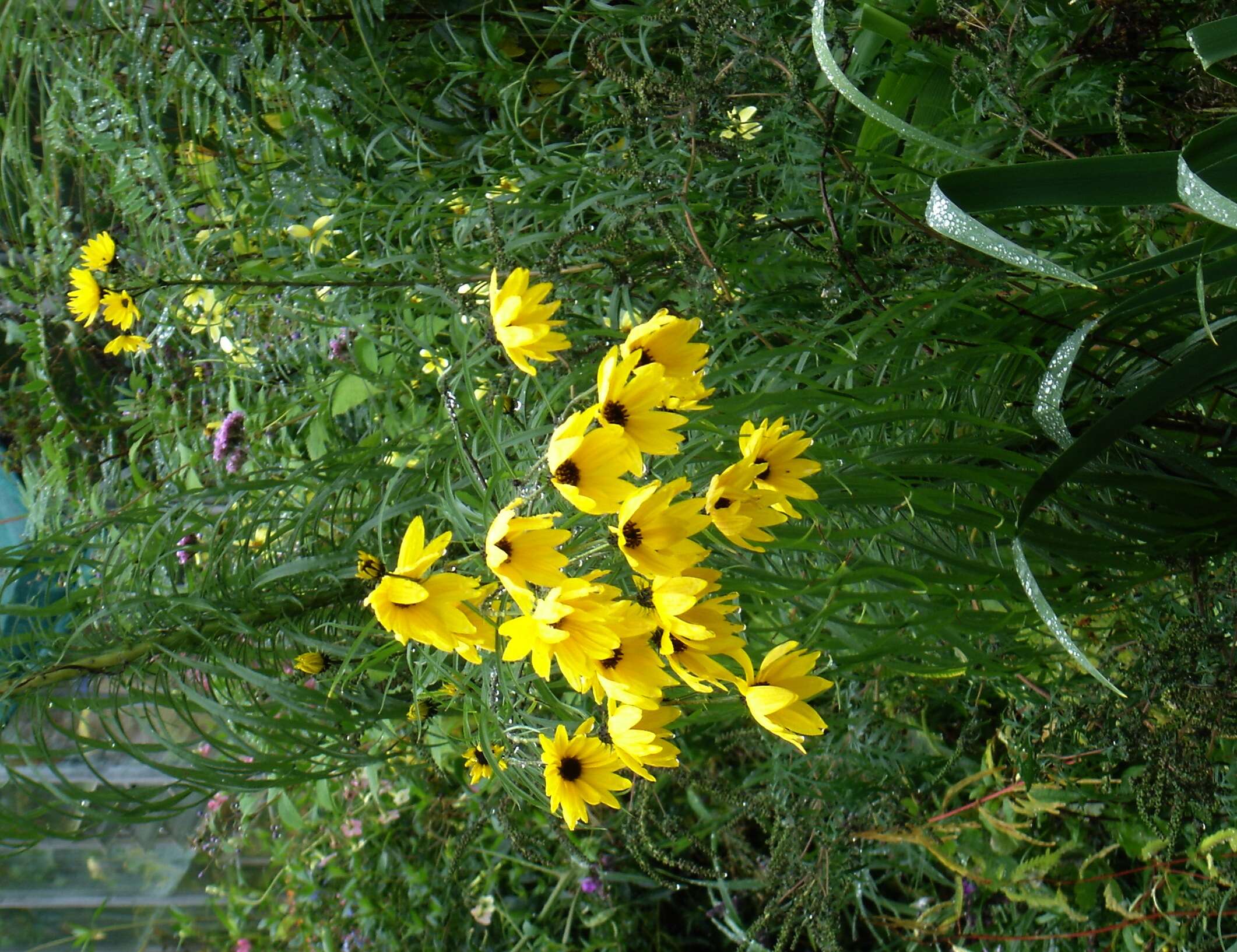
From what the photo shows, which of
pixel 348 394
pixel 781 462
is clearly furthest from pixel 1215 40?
pixel 348 394

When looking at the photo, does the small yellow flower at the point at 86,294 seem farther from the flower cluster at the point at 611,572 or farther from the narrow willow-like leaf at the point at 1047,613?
the narrow willow-like leaf at the point at 1047,613

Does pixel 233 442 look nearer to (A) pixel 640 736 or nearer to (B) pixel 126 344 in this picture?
(B) pixel 126 344

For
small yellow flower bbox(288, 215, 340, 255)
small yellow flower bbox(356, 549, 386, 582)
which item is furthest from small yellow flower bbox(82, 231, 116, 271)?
small yellow flower bbox(356, 549, 386, 582)

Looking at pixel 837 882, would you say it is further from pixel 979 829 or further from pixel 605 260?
pixel 605 260

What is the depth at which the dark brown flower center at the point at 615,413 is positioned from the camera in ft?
1.60

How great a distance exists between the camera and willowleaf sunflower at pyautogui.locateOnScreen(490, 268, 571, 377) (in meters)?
0.51

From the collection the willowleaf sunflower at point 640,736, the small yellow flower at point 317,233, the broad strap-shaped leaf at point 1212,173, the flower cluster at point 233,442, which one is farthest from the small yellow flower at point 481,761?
the flower cluster at point 233,442

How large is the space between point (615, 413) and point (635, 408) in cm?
1

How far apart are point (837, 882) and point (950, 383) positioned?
93cm

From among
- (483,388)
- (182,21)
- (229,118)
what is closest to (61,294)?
(229,118)

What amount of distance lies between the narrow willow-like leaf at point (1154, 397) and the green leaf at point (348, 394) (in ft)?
2.80

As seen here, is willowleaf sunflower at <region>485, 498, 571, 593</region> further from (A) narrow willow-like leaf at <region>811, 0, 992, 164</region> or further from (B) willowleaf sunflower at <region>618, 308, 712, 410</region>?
(A) narrow willow-like leaf at <region>811, 0, 992, 164</region>

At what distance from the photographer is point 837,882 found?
4.54ft

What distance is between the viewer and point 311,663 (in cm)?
76
